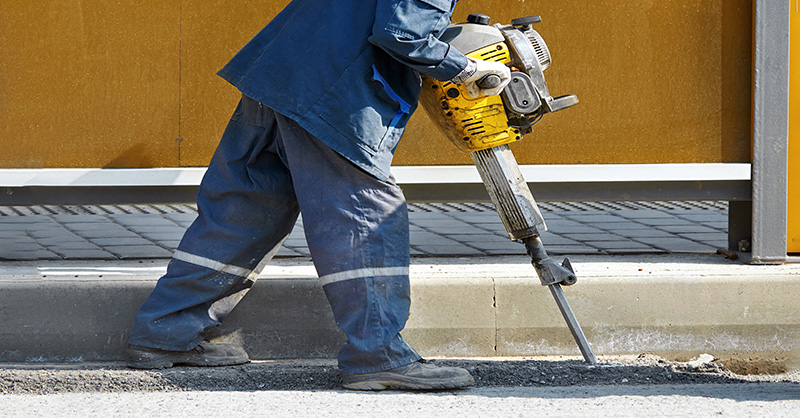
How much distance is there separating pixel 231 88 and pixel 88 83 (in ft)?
2.01

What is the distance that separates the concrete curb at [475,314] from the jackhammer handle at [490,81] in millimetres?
985

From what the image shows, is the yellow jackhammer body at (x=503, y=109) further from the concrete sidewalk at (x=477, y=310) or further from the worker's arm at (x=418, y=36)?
the concrete sidewalk at (x=477, y=310)

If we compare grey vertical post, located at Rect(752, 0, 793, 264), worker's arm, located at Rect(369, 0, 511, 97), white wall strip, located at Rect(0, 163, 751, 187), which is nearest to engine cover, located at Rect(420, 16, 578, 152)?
worker's arm, located at Rect(369, 0, 511, 97)

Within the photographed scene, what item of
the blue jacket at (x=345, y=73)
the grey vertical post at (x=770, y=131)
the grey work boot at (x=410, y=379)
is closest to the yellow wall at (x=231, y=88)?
the grey vertical post at (x=770, y=131)

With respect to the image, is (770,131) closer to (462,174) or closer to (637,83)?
(637,83)

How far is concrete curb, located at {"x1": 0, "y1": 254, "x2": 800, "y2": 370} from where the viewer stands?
3.75 meters

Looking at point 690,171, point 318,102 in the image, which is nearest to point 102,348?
point 318,102

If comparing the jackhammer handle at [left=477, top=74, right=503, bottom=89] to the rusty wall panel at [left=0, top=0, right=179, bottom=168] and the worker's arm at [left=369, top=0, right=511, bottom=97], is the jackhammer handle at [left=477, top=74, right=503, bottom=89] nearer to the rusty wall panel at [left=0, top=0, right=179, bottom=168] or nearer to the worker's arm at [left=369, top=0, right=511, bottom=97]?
the worker's arm at [left=369, top=0, right=511, bottom=97]

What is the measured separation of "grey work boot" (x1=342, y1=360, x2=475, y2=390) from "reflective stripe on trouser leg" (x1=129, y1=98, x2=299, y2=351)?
1.95 ft

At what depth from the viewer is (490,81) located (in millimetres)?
3176

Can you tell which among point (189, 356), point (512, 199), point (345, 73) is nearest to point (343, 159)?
point (345, 73)

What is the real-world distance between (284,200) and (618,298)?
1.43 m

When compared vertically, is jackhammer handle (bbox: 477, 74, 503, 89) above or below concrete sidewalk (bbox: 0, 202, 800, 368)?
above

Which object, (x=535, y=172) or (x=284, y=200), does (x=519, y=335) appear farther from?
(x=284, y=200)
